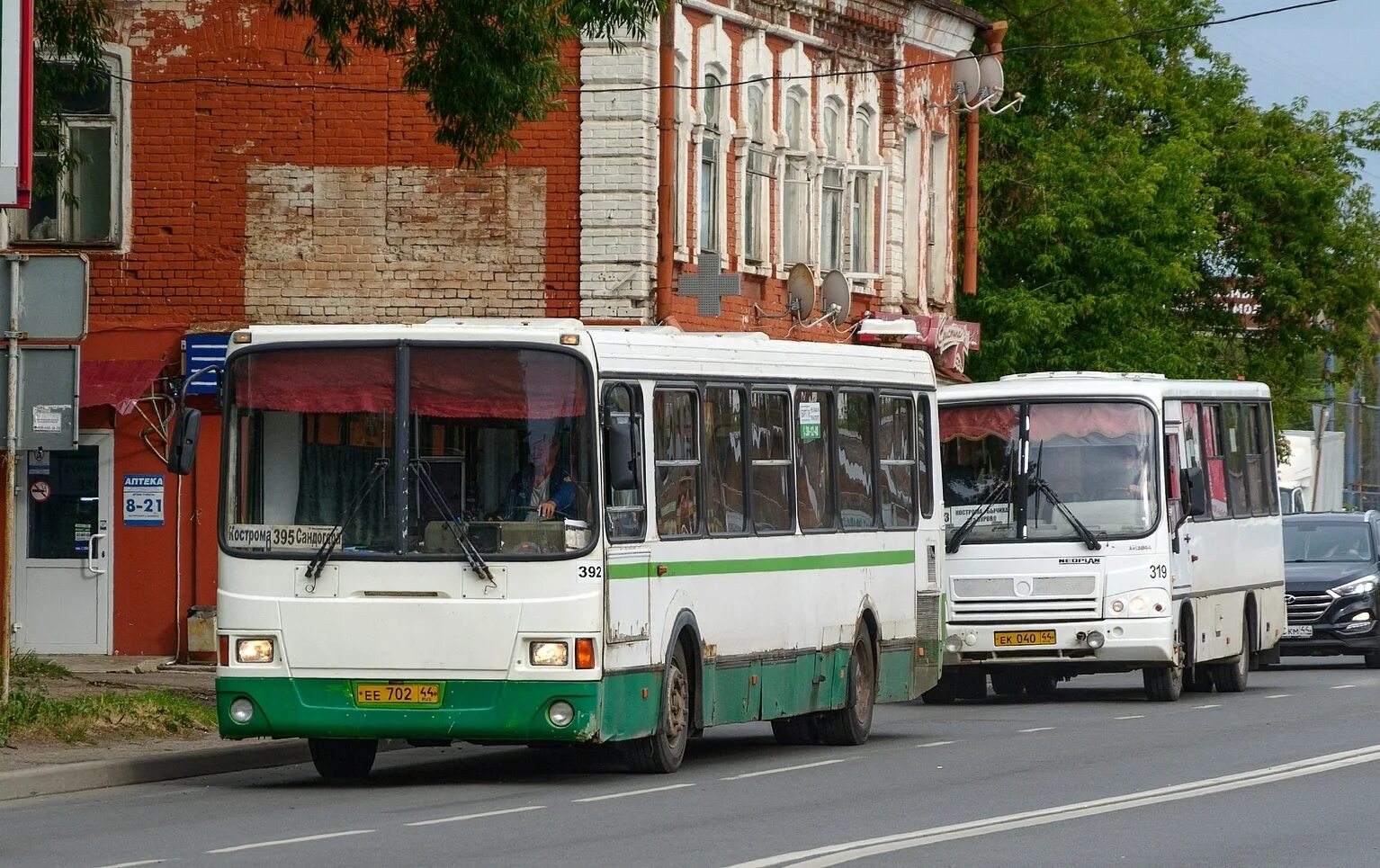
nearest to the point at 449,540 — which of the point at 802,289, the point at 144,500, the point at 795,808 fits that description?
the point at 795,808

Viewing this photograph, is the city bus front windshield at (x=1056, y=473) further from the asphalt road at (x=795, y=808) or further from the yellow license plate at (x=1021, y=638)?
the asphalt road at (x=795, y=808)

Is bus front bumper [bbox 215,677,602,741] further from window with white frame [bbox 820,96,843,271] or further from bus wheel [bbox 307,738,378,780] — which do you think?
window with white frame [bbox 820,96,843,271]

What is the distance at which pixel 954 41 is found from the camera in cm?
Result: 4034

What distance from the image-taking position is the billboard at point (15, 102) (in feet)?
A: 56.2

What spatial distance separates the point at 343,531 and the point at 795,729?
18.4 ft

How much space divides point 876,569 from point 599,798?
5511 mm

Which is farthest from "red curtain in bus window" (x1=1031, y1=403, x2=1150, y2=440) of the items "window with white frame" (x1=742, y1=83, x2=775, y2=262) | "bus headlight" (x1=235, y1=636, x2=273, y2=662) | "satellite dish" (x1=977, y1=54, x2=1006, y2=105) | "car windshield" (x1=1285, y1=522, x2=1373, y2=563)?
"satellite dish" (x1=977, y1=54, x2=1006, y2=105)

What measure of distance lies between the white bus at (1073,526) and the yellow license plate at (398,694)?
9.76 meters

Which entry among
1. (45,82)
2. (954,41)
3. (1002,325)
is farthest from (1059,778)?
(1002,325)

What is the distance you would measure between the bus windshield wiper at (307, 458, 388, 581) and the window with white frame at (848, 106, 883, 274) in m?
21.6

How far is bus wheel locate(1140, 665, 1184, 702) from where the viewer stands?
83.3ft

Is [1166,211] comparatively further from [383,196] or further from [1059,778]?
[1059,778]

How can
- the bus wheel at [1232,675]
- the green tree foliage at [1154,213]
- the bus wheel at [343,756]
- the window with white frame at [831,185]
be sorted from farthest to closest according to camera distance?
the green tree foliage at [1154,213] → the window with white frame at [831,185] → the bus wheel at [1232,675] → the bus wheel at [343,756]

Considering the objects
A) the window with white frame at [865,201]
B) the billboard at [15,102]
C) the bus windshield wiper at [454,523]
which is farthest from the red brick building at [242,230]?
the bus windshield wiper at [454,523]
